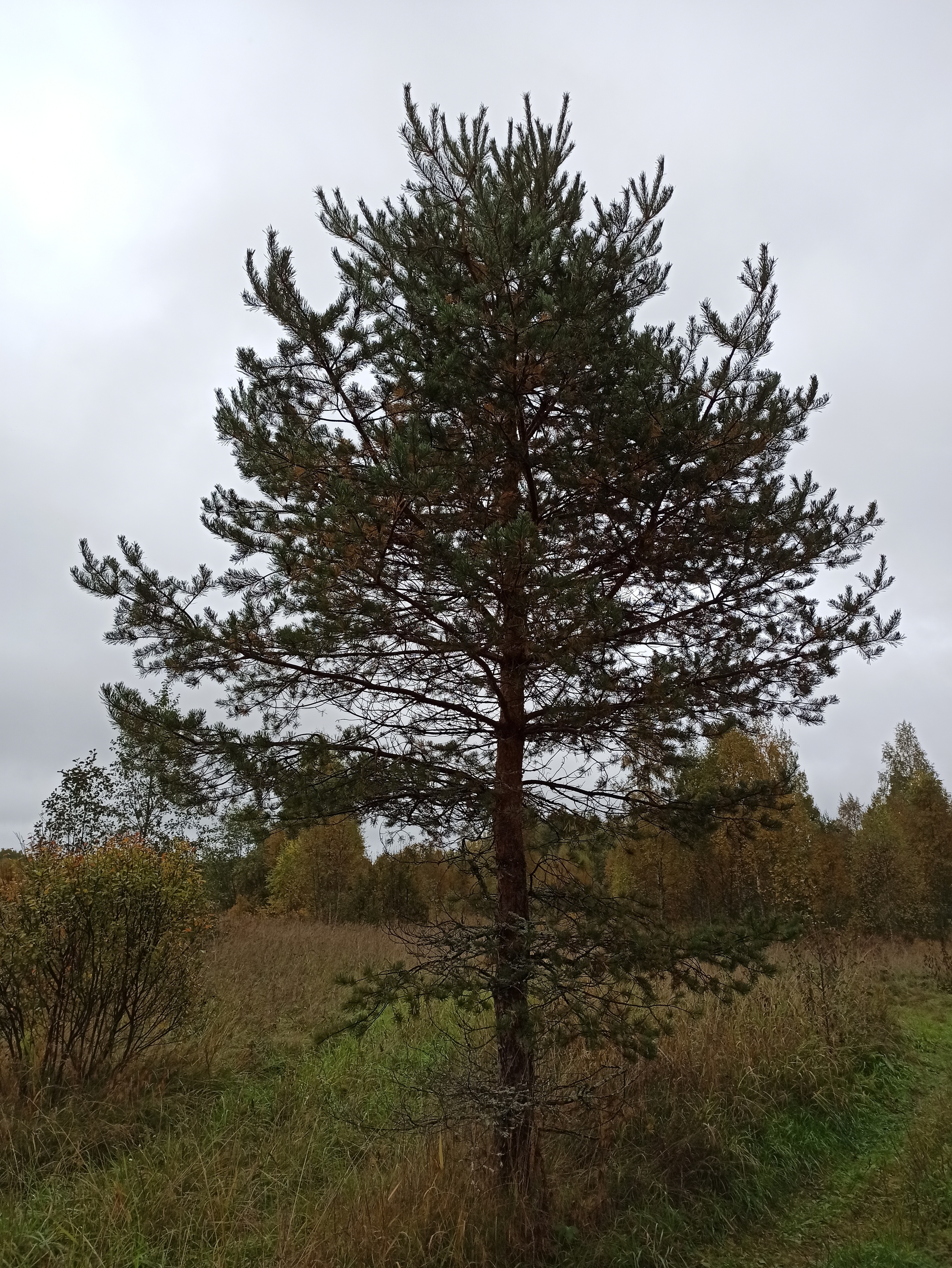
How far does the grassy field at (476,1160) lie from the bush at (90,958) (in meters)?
0.42

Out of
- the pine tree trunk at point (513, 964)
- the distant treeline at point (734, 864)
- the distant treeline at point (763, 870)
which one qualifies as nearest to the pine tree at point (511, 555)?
the pine tree trunk at point (513, 964)

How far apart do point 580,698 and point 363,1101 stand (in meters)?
4.31

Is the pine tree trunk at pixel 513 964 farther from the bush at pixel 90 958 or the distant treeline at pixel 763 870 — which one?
A: the distant treeline at pixel 763 870

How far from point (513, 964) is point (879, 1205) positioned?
10.4ft

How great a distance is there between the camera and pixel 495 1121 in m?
4.03

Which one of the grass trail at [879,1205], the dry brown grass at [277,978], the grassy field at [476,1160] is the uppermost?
the dry brown grass at [277,978]

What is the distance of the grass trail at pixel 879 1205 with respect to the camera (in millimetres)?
4074

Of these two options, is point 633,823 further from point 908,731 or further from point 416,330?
point 908,731

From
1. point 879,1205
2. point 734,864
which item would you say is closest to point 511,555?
point 879,1205

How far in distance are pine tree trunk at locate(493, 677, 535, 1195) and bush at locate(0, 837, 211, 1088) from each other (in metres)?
3.44

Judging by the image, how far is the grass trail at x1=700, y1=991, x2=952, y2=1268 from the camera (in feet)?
13.4

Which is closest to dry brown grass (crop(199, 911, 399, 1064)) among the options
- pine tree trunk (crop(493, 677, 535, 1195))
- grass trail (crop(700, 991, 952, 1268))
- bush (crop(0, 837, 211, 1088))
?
bush (crop(0, 837, 211, 1088))

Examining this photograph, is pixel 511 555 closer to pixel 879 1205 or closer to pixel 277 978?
pixel 879 1205

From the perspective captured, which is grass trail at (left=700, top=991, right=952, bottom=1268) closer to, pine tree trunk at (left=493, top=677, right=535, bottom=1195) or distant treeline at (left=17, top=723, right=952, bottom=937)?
pine tree trunk at (left=493, top=677, right=535, bottom=1195)
